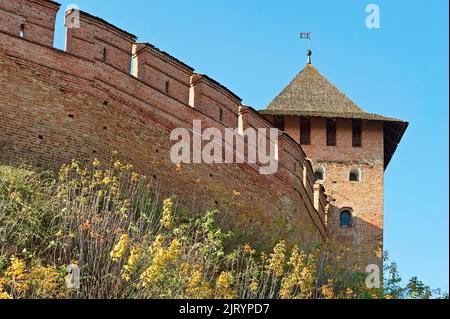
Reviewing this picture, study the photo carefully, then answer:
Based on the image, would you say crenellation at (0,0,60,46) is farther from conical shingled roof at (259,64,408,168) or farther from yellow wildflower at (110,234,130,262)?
conical shingled roof at (259,64,408,168)

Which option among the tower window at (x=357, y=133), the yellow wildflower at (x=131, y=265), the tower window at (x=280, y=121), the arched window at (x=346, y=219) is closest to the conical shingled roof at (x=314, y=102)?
the tower window at (x=280, y=121)

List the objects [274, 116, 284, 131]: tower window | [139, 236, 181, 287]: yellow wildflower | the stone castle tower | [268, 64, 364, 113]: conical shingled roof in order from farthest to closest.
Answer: [268, 64, 364, 113]: conical shingled roof < [274, 116, 284, 131]: tower window < the stone castle tower < [139, 236, 181, 287]: yellow wildflower

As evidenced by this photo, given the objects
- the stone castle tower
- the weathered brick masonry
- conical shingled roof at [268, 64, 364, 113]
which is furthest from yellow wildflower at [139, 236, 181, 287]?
conical shingled roof at [268, 64, 364, 113]

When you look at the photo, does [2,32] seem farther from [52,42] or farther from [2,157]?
[2,157]

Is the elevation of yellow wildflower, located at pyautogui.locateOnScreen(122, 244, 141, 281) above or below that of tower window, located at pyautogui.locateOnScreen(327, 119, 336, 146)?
below

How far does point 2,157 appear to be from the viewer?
11.1 metres

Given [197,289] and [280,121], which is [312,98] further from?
A: [197,289]

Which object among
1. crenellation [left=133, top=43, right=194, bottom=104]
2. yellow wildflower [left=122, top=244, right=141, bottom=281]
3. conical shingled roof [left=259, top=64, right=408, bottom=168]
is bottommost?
yellow wildflower [left=122, top=244, right=141, bottom=281]

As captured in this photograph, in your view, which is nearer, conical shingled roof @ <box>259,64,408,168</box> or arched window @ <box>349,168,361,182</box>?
conical shingled roof @ <box>259,64,408,168</box>

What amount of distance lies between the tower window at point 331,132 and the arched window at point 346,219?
71.8 inches

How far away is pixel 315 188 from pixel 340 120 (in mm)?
5666

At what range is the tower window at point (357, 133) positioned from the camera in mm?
24250

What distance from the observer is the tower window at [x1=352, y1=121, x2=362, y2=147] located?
24.2 metres
